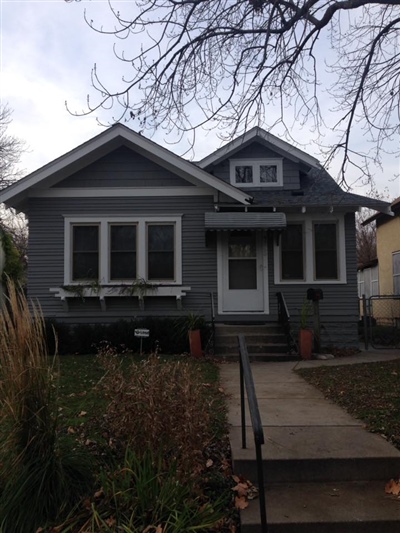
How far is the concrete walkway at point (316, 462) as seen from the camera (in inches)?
136

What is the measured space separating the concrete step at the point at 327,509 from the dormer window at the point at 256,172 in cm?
1029

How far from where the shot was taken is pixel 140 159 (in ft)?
39.1

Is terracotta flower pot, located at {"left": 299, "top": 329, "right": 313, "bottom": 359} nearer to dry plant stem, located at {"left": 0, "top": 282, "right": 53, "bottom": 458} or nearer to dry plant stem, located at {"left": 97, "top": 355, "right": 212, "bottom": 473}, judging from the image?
dry plant stem, located at {"left": 97, "top": 355, "right": 212, "bottom": 473}

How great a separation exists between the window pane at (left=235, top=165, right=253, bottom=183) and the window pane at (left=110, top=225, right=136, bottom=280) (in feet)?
11.5

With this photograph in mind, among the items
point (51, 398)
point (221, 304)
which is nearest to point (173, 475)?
point (51, 398)

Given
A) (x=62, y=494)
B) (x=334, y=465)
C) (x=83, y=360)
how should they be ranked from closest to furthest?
(x=62, y=494) < (x=334, y=465) < (x=83, y=360)

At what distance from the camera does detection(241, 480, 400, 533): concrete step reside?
333 centimetres

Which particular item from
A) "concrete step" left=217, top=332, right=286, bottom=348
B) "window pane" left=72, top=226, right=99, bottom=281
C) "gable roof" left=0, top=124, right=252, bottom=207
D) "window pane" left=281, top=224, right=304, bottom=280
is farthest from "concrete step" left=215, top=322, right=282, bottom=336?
"window pane" left=72, top=226, right=99, bottom=281

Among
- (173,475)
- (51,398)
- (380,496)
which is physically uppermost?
(51,398)

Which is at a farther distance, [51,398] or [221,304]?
[221,304]

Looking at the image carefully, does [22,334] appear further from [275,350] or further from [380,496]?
[275,350]

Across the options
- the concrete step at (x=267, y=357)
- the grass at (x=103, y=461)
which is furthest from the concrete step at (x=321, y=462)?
the concrete step at (x=267, y=357)

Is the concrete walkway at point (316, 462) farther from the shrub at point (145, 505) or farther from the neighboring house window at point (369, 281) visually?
the neighboring house window at point (369, 281)

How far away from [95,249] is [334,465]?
29.4 ft
